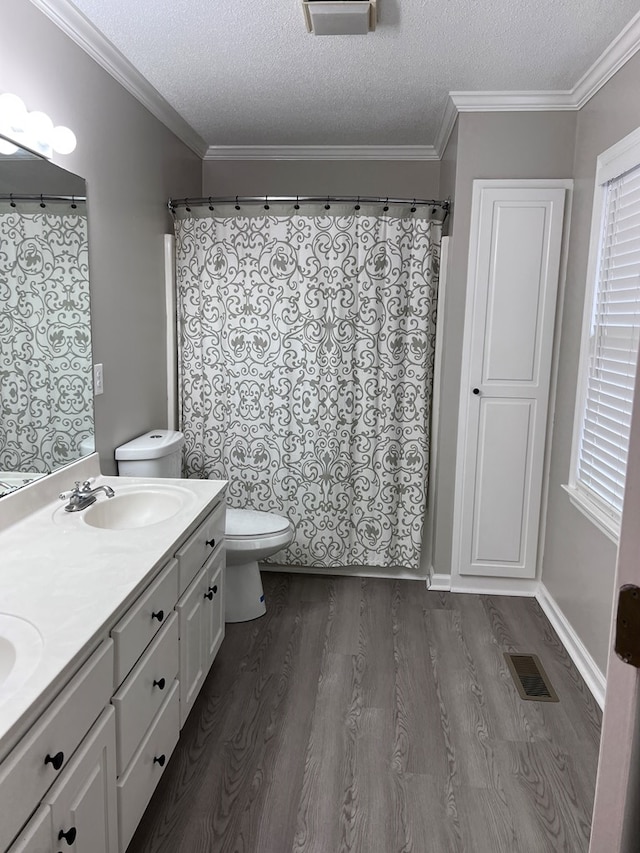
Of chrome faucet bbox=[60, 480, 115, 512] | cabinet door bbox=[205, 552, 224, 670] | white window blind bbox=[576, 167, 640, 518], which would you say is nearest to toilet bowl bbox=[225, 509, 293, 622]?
cabinet door bbox=[205, 552, 224, 670]

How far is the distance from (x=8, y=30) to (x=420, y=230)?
75.6 inches

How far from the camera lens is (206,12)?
2.11 meters

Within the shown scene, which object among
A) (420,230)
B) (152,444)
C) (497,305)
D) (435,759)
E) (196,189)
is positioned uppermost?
(196,189)

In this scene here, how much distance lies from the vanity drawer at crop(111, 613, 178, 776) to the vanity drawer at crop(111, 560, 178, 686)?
0.03 metres

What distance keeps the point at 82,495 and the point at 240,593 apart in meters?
1.09

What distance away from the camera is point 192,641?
6.57ft

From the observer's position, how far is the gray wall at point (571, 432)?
2.31 meters

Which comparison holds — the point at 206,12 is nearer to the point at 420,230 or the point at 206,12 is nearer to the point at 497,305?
the point at 420,230

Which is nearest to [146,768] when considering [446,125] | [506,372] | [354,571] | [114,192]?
[354,571]

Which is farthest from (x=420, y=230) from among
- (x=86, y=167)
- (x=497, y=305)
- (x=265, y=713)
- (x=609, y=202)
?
(x=265, y=713)

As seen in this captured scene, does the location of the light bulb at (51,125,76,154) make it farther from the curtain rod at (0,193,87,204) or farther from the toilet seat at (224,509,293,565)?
the toilet seat at (224,509,293,565)

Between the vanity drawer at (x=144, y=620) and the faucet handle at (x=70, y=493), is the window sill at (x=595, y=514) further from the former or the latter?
the faucet handle at (x=70, y=493)

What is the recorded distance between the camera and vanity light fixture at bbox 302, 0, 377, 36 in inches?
78.3

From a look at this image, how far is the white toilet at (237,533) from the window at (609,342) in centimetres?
136
